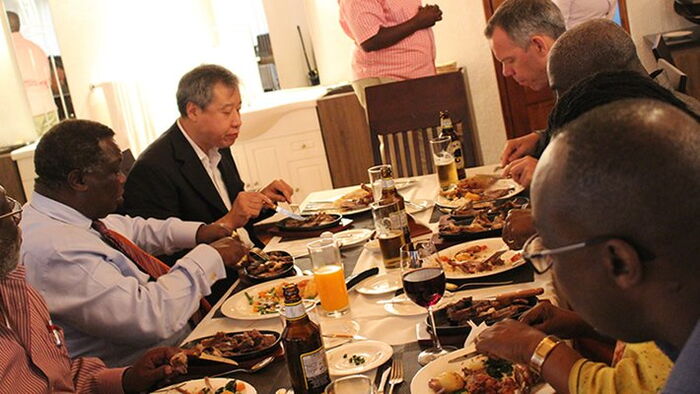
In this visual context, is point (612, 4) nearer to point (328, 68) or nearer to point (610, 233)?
point (328, 68)

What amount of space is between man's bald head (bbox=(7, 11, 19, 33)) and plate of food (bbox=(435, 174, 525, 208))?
11.9 feet

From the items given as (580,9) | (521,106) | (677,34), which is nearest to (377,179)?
(580,9)

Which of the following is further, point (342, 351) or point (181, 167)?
point (181, 167)

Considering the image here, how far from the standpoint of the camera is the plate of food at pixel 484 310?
169 cm

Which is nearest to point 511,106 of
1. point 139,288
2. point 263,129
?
point 263,129

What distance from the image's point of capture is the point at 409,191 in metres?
3.16

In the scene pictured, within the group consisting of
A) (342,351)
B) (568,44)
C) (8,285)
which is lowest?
(342,351)

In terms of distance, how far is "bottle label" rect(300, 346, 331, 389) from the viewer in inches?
60.9

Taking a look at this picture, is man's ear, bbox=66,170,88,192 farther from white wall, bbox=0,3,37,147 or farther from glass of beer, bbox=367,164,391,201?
white wall, bbox=0,3,37,147

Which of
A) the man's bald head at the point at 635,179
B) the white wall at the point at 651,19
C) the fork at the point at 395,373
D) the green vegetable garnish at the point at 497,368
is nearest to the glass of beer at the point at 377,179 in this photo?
the fork at the point at 395,373

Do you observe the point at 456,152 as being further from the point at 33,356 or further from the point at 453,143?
the point at 33,356

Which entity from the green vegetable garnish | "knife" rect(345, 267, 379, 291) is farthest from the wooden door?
Result: the green vegetable garnish

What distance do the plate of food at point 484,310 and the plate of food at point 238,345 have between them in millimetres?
346

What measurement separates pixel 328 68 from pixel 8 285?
A: 152 inches
